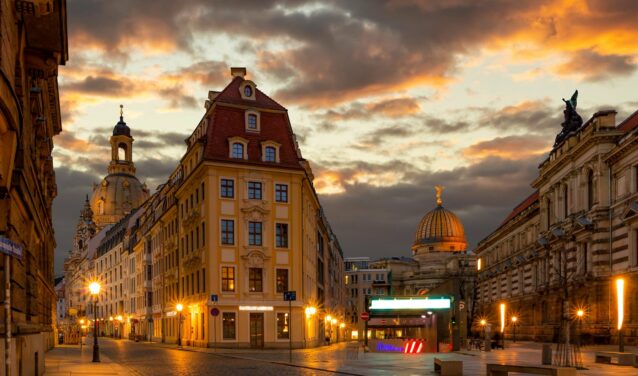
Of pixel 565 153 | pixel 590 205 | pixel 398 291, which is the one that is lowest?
pixel 398 291

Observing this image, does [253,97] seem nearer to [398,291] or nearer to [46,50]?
[46,50]

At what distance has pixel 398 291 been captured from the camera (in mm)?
190500

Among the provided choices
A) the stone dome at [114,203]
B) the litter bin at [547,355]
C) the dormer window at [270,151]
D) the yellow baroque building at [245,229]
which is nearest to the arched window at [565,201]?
the yellow baroque building at [245,229]

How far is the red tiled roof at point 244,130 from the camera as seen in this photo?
59.9m

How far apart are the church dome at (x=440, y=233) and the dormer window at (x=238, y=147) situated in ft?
426

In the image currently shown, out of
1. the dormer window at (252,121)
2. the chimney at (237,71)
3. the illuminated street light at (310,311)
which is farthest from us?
the chimney at (237,71)

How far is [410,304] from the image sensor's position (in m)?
50.6

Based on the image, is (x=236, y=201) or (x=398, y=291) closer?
(x=236, y=201)

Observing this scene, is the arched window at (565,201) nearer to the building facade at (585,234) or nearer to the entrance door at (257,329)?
the building facade at (585,234)

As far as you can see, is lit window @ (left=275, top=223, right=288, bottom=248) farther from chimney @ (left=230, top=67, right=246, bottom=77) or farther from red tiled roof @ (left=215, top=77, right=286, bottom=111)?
A: chimney @ (left=230, top=67, right=246, bottom=77)

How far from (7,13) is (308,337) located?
50.8 metres

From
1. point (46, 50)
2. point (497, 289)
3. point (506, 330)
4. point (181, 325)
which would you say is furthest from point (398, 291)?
point (46, 50)

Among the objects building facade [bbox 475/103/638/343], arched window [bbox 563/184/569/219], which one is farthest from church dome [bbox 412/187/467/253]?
arched window [bbox 563/184/569/219]

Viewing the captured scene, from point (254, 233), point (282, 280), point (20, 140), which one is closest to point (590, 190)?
point (282, 280)
